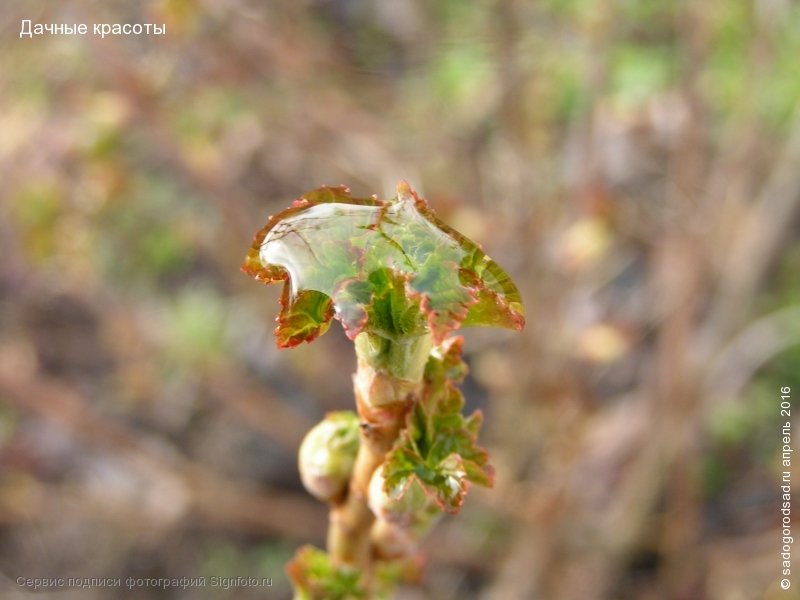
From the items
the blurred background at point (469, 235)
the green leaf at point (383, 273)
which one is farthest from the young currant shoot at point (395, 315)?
the blurred background at point (469, 235)

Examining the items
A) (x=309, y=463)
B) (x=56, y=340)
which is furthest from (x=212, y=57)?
(x=309, y=463)

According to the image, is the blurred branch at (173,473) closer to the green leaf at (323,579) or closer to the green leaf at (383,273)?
the green leaf at (323,579)

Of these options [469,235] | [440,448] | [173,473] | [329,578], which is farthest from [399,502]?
[173,473]

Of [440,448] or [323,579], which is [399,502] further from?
[323,579]

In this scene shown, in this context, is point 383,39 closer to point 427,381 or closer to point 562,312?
point 562,312

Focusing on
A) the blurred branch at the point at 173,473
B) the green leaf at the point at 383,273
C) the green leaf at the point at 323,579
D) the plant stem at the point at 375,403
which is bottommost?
the green leaf at the point at 323,579
